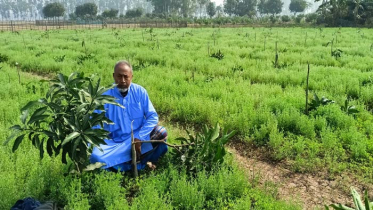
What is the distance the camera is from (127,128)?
13.1 ft

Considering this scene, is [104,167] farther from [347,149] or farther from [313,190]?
[347,149]

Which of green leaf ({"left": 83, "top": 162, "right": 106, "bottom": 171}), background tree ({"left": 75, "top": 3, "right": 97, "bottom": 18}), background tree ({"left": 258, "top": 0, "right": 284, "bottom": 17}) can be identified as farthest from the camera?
background tree ({"left": 258, "top": 0, "right": 284, "bottom": 17})

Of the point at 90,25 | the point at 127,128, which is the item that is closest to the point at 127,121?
the point at 127,128

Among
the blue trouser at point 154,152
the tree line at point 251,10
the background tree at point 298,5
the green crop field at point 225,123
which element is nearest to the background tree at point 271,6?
the tree line at point 251,10

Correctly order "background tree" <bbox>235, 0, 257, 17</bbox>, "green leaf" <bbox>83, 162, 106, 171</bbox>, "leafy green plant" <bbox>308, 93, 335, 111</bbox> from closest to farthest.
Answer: "green leaf" <bbox>83, 162, 106, 171</bbox> < "leafy green plant" <bbox>308, 93, 335, 111</bbox> < "background tree" <bbox>235, 0, 257, 17</bbox>

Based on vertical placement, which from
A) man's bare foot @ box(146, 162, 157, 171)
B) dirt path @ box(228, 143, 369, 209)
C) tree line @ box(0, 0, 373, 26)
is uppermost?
tree line @ box(0, 0, 373, 26)

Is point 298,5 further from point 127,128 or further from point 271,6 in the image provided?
point 127,128

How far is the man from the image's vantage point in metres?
3.80

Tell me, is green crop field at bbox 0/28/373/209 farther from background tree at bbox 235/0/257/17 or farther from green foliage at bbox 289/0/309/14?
green foliage at bbox 289/0/309/14

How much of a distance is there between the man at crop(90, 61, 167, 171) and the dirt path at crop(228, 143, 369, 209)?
4.42 feet

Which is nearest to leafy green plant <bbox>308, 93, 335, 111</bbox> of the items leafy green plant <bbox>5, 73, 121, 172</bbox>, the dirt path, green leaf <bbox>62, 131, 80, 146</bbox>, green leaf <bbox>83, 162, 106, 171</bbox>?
the dirt path

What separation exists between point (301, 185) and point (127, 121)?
2362mm

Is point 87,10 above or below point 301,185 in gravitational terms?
above

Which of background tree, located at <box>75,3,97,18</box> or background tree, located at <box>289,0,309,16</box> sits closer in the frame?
background tree, located at <box>75,3,97,18</box>
